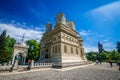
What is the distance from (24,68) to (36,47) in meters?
23.7

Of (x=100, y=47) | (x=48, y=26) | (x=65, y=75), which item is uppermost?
(x=48, y=26)

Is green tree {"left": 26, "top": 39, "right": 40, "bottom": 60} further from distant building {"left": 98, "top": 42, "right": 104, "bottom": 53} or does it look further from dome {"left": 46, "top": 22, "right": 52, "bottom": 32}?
distant building {"left": 98, "top": 42, "right": 104, "bottom": 53}

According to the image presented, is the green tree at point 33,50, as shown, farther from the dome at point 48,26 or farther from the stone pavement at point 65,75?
the stone pavement at point 65,75

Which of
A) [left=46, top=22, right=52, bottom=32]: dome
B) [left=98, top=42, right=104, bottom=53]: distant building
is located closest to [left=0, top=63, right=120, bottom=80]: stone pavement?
[left=46, top=22, right=52, bottom=32]: dome

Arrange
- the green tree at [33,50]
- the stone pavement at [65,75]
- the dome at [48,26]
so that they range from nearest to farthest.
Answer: the stone pavement at [65,75] → the dome at [48,26] → the green tree at [33,50]

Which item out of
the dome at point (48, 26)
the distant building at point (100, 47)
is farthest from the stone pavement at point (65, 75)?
the distant building at point (100, 47)

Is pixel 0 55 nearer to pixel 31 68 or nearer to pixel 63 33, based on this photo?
pixel 31 68

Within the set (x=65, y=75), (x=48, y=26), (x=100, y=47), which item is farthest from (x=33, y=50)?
(x=100, y=47)

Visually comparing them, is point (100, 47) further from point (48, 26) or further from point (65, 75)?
point (65, 75)

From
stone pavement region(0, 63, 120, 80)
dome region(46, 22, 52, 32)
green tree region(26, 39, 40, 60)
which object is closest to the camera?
stone pavement region(0, 63, 120, 80)

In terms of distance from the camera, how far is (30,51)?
3419 cm

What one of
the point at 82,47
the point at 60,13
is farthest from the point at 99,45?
the point at 60,13

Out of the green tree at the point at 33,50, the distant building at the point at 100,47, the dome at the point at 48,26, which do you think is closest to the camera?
the dome at the point at 48,26

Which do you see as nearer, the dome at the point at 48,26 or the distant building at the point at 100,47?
the dome at the point at 48,26
